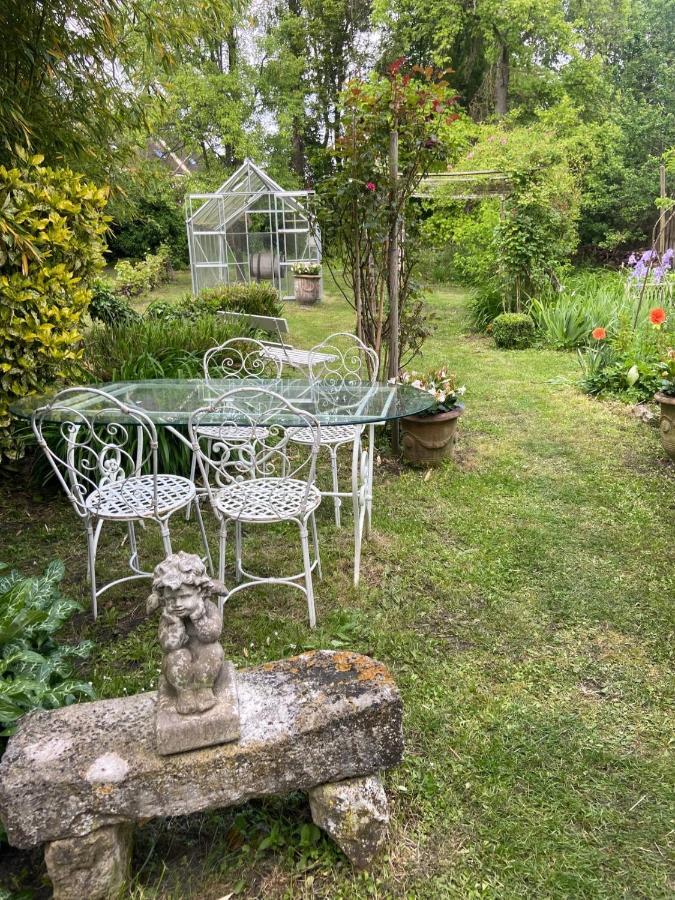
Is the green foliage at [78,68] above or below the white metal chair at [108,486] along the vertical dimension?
above

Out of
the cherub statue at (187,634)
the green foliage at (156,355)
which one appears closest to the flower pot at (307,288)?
the green foliage at (156,355)

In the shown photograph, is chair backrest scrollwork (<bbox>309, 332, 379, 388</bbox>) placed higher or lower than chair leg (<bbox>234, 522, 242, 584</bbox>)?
higher

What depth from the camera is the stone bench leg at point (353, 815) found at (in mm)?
1527

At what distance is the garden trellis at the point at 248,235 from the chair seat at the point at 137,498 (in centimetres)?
836

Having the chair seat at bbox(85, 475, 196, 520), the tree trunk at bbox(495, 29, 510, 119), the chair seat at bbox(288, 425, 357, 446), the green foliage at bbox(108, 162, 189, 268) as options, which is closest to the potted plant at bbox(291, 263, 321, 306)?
the green foliage at bbox(108, 162, 189, 268)

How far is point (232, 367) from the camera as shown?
4848 mm

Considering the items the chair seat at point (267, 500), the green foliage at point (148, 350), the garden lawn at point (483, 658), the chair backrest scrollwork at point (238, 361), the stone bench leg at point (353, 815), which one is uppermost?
the green foliage at point (148, 350)

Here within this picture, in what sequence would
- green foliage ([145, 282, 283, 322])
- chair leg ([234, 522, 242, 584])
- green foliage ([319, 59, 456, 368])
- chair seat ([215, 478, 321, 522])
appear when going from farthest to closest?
green foliage ([145, 282, 283, 322]) → green foliage ([319, 59, 456, 368]) → chair leg ([234, 522, 242, 584]) → chair seat ([215, 478, 321, 522])

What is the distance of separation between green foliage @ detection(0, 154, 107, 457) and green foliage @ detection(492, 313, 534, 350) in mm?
5462

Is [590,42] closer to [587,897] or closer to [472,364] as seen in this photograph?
[472,364]

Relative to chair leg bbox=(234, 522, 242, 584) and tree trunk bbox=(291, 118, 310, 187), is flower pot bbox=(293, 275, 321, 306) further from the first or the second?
chair leg bbox=(234, 522, 242, 584)

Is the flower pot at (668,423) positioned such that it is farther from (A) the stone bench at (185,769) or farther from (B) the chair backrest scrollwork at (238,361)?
(A) the stone bench at (185,769)

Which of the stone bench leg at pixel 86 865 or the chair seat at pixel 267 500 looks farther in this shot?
the chair seat at pixel 267 500

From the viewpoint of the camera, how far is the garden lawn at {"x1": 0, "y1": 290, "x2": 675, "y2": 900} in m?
1.55
